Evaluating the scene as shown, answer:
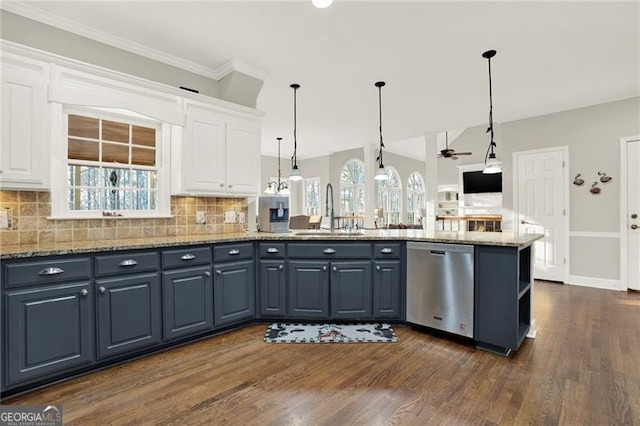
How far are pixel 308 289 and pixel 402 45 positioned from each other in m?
2.54

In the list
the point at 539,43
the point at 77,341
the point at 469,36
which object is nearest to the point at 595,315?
the point at 539,43

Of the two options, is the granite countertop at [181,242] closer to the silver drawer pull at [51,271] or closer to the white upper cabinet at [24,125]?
the silver drawer pull at [51,271]

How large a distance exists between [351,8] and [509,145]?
4.37 metres

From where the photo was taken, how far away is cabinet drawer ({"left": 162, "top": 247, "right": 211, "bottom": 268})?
253 centimetres

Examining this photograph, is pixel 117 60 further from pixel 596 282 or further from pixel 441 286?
pixel 596 282

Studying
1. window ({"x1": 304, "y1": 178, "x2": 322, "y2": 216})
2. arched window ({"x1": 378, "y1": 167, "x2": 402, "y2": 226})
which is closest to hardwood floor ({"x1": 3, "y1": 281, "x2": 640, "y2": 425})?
window ({"x1": 304, "y1": 178, "x2": 322, "y2": 216})

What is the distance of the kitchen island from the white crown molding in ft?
5.86

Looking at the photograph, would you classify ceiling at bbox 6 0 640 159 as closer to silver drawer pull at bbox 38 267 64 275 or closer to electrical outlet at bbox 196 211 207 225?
electrical outlet at bbox 196 211 207 225

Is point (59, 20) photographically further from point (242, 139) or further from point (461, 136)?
point (461, 136)

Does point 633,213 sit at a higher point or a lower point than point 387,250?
higher

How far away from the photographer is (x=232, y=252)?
2.93 meters

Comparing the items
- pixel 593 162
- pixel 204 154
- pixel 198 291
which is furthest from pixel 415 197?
pixel 198 291

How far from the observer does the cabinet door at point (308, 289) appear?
10.0ft

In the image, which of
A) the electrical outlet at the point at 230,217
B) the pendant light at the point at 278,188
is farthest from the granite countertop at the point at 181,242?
the pendant light at the point at 278,188
